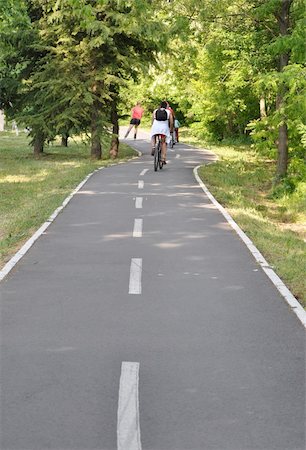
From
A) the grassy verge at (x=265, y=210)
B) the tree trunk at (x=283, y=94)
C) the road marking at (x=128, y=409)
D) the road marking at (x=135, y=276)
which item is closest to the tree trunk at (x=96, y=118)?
the grassy verge at (x=265, y=210)

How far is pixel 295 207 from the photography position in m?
18.9

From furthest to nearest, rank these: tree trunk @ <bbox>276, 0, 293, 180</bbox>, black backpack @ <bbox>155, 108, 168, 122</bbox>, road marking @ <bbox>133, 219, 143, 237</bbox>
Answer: black backpack @ <bbox>155, 108, 168, 122</bbox> < tree trunk @ <bbox>276, 0, 293, 180</bbox> < road marking @ <bbox>133, 219, 143, 237</bbox>

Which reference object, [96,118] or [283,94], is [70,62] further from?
[283,94]

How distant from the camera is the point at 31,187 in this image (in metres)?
20.9

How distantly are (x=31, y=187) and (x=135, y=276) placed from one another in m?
12.2

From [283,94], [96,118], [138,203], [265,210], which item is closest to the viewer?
[138,203]

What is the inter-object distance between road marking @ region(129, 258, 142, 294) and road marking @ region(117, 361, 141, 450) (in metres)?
2.64

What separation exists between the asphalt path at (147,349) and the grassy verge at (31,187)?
1.23m

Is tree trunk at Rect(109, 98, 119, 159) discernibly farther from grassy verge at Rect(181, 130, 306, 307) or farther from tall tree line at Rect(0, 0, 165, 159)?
grassy verge at Rect(181, 130, 306, 307)

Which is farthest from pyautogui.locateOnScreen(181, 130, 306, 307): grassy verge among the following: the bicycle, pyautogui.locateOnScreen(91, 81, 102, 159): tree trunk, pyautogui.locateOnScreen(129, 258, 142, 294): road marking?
pyautogui.locateOnScreen(91, 81, 102, 159): tree trunk

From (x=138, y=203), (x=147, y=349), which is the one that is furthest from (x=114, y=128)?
(x=147, y=349)

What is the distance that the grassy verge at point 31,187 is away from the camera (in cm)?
1332

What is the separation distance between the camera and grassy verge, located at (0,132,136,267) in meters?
13.3

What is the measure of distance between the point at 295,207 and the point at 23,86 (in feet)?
52.9
